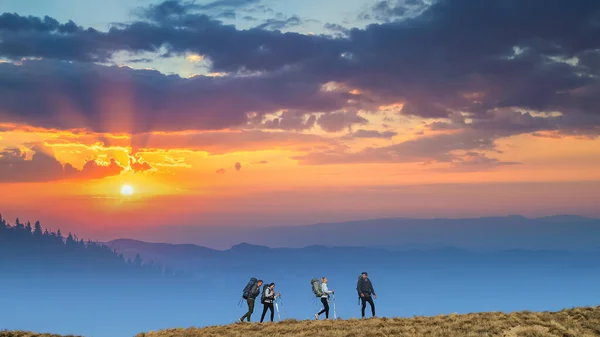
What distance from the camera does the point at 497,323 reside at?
33875 millimetres

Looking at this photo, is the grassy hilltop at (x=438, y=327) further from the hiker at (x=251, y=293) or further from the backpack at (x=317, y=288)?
the backpack at (x=317, y=288)

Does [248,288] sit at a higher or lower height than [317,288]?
higher

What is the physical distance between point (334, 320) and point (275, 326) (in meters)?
3.50

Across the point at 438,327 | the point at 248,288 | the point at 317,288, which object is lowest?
the point at 438,327

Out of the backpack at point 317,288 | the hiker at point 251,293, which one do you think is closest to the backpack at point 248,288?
the hiker at point 251,293

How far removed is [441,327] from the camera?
3462cm

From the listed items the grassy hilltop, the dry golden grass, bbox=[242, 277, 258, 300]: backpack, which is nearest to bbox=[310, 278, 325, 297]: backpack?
the dry golden grass

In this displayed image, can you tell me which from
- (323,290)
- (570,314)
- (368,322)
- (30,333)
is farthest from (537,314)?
(30,333)

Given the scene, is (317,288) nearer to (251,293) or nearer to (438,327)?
(251,293)

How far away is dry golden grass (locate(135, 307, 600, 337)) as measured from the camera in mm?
31812

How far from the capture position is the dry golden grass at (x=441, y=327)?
104 ft

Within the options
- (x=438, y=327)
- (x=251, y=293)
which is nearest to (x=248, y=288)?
(x=251, y=293)

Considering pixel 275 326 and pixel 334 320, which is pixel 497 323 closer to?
pixel 334 320

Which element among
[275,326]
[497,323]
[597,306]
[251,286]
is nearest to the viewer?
[497,323]
